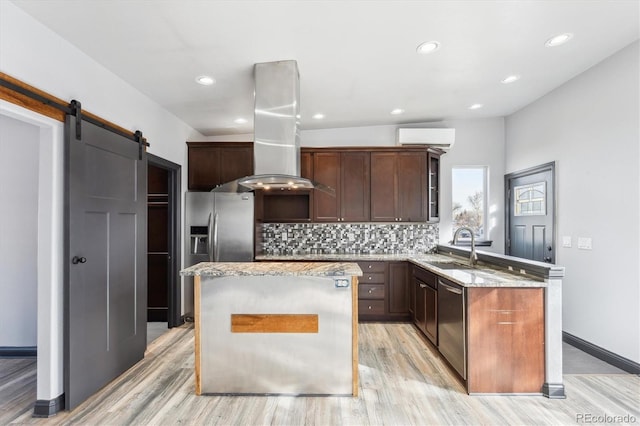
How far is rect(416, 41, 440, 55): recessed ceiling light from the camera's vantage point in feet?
8.48

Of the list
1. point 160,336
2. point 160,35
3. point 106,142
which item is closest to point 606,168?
point 160,35

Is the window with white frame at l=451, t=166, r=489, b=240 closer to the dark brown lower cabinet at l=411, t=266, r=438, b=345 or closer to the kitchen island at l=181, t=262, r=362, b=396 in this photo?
the dark brown lower cabinet at l=411, t=266, r=438, b=345

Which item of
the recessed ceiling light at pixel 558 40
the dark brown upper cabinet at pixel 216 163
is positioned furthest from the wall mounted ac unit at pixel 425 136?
the dark brown upper cabinet at pixel 216 163

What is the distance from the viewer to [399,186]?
4.71m

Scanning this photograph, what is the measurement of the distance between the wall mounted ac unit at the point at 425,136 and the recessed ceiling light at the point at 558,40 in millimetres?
2018

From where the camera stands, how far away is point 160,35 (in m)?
2.32

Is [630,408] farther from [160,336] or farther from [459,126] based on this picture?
[160,336]

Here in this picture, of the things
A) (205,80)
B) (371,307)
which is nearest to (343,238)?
(371,307)

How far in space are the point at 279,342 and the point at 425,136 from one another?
3.72 metres

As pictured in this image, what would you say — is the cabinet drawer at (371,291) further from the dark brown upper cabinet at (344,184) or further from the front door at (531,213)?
the front door at (531,213)

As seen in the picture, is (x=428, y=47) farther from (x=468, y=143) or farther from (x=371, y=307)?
(x=371, y=307)

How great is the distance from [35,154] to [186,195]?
159 cm

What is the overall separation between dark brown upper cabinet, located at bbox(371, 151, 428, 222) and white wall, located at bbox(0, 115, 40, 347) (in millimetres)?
3978

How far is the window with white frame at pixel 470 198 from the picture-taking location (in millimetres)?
5089
